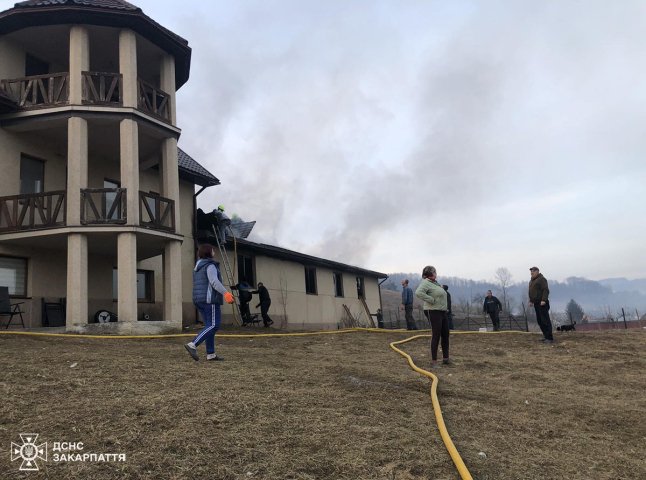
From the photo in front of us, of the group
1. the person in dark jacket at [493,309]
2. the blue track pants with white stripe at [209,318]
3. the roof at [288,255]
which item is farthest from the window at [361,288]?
the blue track pants with white stripe at [209,318]

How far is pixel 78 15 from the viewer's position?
518 inches

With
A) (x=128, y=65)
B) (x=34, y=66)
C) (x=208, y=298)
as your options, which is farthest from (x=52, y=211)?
(x=208, y=298)

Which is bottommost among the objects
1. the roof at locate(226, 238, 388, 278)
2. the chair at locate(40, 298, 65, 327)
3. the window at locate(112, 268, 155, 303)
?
the chair at locate(40, 298, 65, 327)

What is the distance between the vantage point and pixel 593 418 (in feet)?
18.4

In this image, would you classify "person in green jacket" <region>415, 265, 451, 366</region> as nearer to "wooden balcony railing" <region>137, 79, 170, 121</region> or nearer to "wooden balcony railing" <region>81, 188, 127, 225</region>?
"wooden balcony railing" <region>81, 188, 127, 225</region>

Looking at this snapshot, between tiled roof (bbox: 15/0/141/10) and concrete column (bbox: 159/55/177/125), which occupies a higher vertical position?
tiled roof (bbox: 15/0/141/10)

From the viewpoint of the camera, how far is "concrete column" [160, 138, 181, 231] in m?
14.7

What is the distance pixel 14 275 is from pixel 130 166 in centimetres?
412

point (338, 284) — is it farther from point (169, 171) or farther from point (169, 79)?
point (169, 79)

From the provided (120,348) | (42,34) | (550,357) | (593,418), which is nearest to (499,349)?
(550,357)

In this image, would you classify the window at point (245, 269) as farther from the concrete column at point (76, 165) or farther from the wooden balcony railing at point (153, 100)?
the concrete column at point (76, 165)

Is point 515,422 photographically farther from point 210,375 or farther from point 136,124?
point 136,124

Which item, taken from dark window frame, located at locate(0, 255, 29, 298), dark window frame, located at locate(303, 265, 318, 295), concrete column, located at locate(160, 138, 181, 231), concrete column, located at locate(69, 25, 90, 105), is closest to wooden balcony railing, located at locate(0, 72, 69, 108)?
concrete column, located at locate(69, 25, 90, 105)

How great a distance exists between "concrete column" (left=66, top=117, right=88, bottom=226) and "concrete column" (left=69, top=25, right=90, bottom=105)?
67cm
